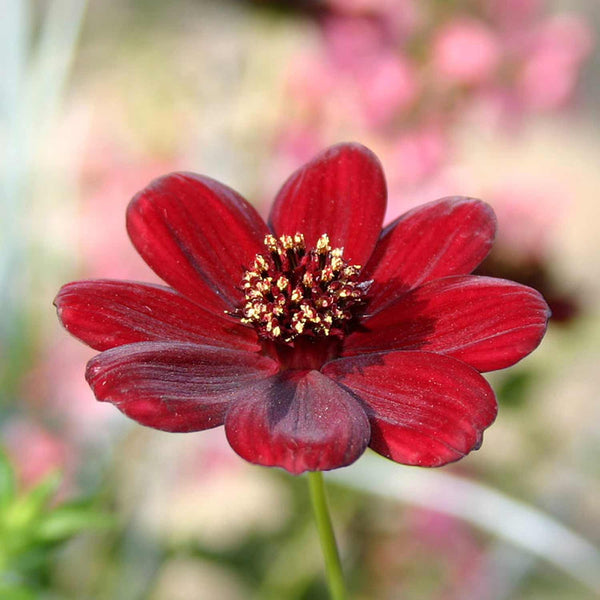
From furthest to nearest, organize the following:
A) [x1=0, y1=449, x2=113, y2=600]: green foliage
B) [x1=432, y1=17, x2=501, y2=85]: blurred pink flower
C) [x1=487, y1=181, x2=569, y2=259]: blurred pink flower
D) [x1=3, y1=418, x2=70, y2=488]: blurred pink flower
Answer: [x1=432, y1=17, x2=501, y2=85]: blurred pink flower → [x1=3, y1=418, x2=70, y2=488]: blurred pink flower → [x1=487, y1=181, x2=569, y2=259]: blurred pink flower → [x1=0, y1=449, x2=113, y2=600]: green foliage

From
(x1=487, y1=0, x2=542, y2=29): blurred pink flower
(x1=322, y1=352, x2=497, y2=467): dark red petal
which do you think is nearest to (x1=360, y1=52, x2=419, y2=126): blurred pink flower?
(x1=487, y1=0, x2=542, y2=29): blurred pink flower

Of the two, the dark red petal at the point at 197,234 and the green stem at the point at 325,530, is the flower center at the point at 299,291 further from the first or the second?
the green stem at the point at 325,530

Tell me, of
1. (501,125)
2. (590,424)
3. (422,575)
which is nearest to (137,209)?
(590,424)

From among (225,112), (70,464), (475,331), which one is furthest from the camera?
(225,112)

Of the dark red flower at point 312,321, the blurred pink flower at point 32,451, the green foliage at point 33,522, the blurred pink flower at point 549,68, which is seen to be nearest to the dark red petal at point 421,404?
the dark red flower at point 312,321

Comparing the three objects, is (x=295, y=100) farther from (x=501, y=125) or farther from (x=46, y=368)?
(x=46, y=368)

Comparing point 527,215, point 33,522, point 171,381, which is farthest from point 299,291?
point 527,215

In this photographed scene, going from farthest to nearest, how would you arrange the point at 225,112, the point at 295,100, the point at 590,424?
1. the point at 295,100
2. the point at 225,112
3. the point at 590,424

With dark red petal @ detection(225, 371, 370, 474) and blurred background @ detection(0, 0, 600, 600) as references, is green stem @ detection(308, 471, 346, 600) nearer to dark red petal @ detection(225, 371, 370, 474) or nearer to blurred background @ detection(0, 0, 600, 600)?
dark red petal @ detection(225, 371, 370, 474)
